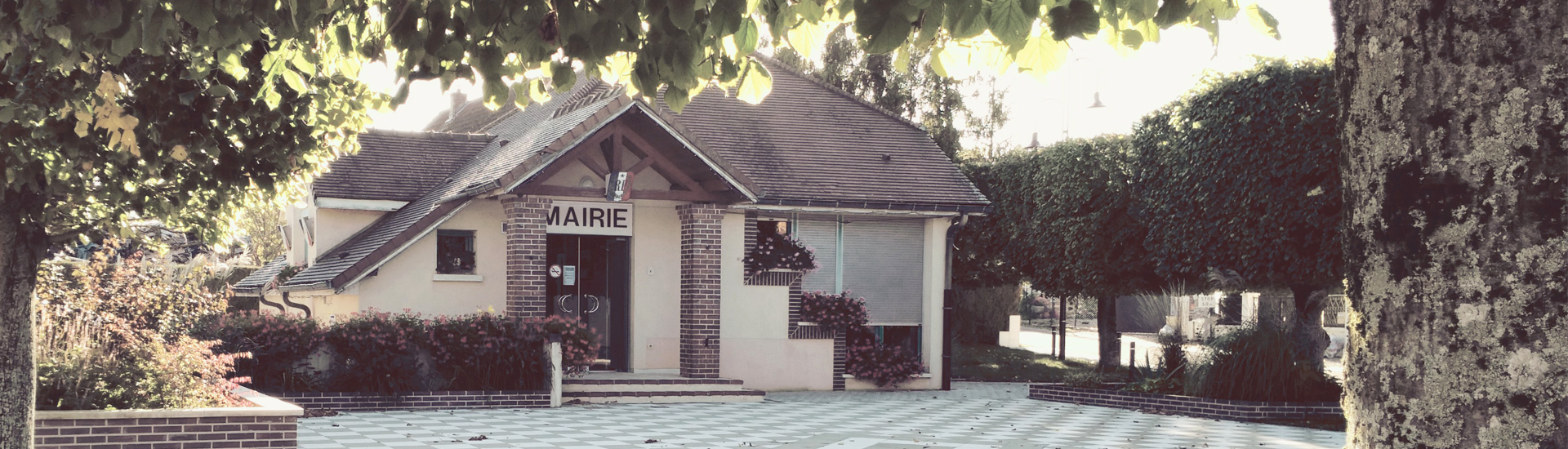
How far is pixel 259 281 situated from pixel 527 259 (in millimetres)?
8793

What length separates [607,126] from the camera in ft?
56.1

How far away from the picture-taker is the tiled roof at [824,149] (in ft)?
65.5

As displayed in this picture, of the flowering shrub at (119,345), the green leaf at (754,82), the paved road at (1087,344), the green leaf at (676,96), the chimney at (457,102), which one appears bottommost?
the paved road at (1087,344)

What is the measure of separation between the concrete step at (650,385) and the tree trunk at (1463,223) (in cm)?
1443

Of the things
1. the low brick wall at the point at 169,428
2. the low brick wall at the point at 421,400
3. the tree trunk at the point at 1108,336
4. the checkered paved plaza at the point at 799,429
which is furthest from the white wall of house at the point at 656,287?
the tree trunk at the point at 1108,336

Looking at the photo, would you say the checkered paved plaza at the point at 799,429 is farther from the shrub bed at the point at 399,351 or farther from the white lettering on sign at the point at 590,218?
the white lettering on sign at the point at 590,218

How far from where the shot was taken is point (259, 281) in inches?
908

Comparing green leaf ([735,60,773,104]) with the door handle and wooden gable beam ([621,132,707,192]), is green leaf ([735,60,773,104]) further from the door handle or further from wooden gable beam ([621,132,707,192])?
the door handle

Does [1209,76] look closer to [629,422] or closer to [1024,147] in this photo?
[1024,147]

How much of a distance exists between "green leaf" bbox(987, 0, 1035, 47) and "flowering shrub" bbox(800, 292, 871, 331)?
16.0 meters

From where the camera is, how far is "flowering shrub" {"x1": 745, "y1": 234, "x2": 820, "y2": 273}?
753 inches

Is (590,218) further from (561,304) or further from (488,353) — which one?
(488,353)

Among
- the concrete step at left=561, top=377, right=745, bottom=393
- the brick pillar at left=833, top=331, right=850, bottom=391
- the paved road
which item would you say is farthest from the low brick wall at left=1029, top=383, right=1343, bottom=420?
the paved road

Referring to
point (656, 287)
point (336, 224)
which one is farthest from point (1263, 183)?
point (336, 224)
